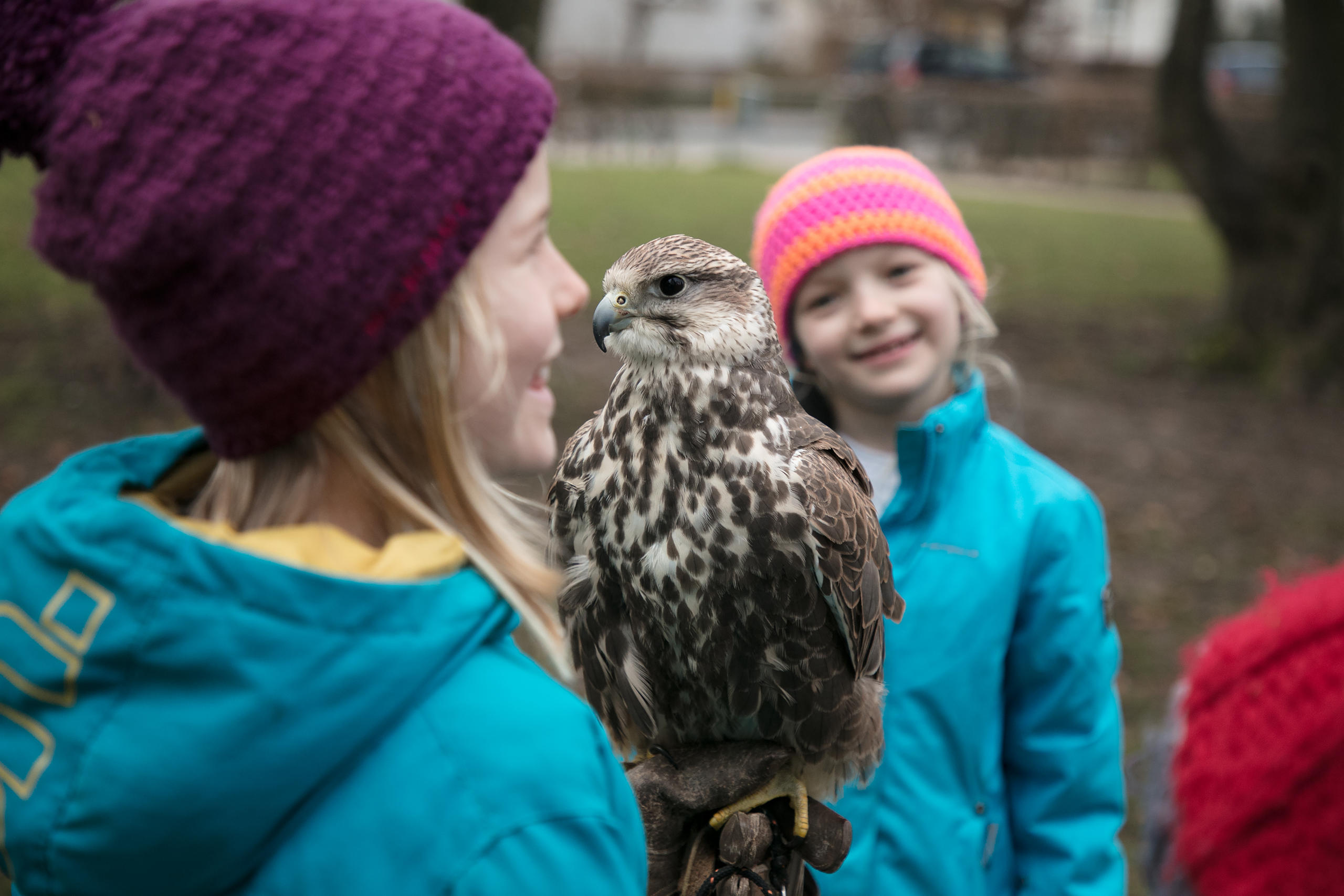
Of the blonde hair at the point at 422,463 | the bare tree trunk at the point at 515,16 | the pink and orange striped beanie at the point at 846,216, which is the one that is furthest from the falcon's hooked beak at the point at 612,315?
the bare tree trunk at the point at 515,16

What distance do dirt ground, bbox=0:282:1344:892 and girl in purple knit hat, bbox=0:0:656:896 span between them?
320 centimetres

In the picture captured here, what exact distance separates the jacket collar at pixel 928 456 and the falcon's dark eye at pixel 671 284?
78 cm

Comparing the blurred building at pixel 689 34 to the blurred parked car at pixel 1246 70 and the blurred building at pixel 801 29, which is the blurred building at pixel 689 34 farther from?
the blurred parked car at pixel 1246 70

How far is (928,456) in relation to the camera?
6.95 ft

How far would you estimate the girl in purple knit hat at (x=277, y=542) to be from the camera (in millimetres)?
1062

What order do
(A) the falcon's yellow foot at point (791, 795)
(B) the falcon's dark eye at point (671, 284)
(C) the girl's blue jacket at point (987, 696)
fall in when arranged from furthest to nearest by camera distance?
1. (C) the girl's blue jacket at point (987, 696)
2. (A) the falcon's yellow foot at point (791, 795)
3. (B) the falcon's dark eye at point (671, 284)

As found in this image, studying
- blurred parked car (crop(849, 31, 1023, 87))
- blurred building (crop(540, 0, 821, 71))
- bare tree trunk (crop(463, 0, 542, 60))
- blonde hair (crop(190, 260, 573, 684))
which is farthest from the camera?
blurred building (crop(540, 0, 821, 71))

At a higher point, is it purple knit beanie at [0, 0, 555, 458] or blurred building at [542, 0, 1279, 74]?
purple knit beanie at [0, 0, 555, 458]

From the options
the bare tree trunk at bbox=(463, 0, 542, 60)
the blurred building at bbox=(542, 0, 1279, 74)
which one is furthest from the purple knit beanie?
the blurred building at bbox=(542, 0, 1279, 74)

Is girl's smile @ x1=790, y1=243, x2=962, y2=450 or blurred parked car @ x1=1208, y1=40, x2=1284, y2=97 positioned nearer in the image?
girl's smile @ x1=790, y1=243, x2=962, y2=450

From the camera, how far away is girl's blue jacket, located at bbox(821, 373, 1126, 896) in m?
2.04

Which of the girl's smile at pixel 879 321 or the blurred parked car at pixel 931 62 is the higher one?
the girl's smile at pixel 879 321

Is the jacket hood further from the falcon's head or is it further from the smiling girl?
the smiling girl

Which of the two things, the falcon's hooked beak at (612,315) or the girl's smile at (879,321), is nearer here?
the falcon's hooked beak at (612,315)
